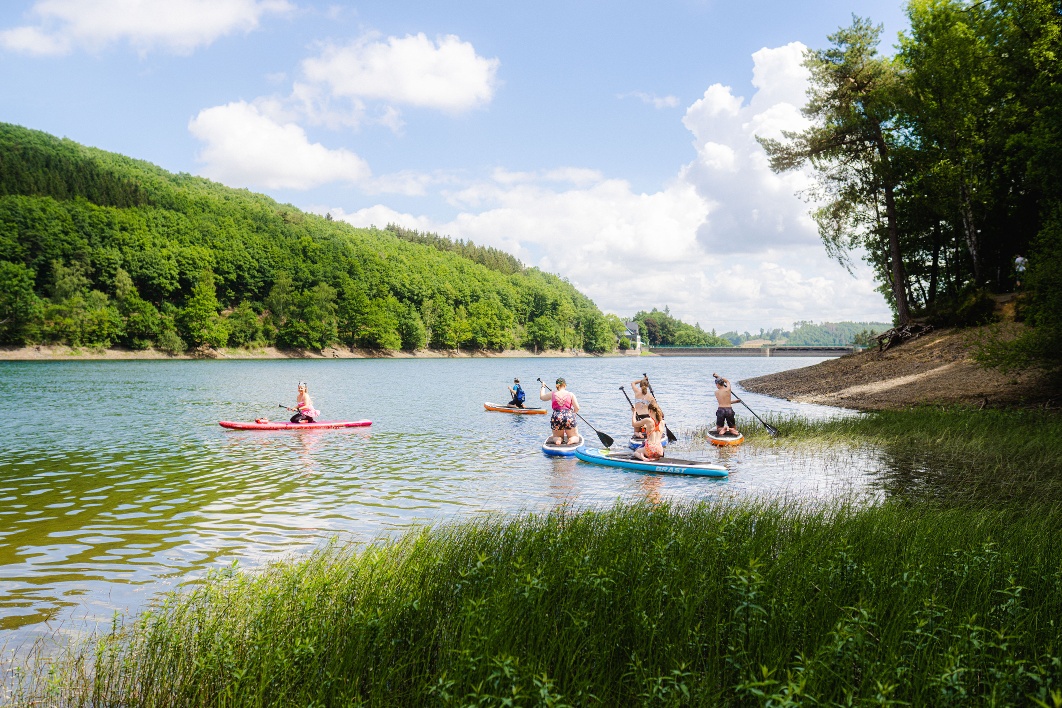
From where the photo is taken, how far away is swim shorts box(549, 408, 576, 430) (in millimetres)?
19703

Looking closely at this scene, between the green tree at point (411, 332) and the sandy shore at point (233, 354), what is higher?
the green tree at point (411, 332)

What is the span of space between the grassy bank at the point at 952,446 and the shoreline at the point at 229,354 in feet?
291

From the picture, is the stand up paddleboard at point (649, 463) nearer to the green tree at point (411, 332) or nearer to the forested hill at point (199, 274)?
the forested hill at point (199, 274)

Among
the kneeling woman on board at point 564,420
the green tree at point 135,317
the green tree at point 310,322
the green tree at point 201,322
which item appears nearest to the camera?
the kneeling woman on board at point 564,420

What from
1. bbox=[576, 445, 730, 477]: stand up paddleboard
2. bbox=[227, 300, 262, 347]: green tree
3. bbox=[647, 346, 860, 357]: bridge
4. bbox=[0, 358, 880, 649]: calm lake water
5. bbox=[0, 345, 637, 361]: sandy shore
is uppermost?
bbox=[227, 300, 262, 347]: green tree

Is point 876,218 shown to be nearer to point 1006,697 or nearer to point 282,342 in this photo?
point 1006,697

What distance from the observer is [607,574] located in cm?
621

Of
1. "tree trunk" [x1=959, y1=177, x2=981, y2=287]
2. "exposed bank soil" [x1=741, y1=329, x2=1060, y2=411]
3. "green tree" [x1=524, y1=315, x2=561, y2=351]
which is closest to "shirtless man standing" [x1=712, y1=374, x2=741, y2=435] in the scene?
"exposed bank soil" [x1=741, y1=329, x2=1060, y2=411]

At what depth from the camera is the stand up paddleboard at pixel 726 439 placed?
20.6m

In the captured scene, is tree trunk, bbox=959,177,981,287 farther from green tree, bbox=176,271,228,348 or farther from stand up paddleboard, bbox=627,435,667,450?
green tree, bbox=176,271,228,348

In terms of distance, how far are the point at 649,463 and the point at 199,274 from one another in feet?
364

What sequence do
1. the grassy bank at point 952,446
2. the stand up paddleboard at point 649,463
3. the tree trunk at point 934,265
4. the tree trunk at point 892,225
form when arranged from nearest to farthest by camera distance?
the grassy bank at point 952,446
the stand up paddleboard at point 649,463
the tree trunk at point 892,225
the tree trunk at point 934,265

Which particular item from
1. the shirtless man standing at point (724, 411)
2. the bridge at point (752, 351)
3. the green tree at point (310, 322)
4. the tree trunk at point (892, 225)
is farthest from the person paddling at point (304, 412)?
the bridge at point (752, 351)

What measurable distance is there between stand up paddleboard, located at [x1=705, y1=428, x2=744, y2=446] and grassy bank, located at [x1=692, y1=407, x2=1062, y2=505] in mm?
481
